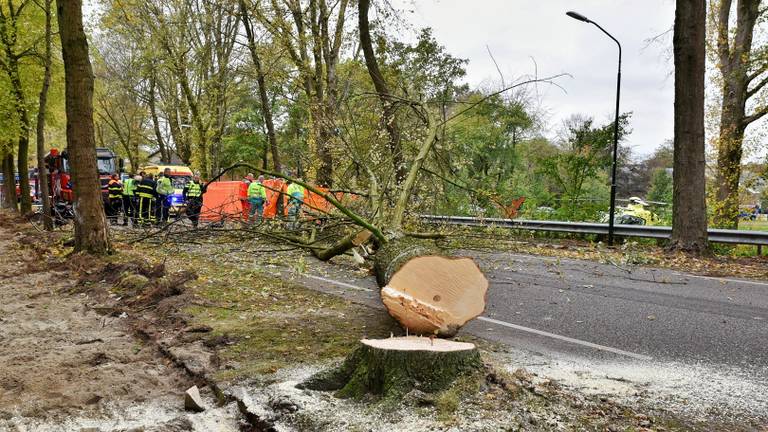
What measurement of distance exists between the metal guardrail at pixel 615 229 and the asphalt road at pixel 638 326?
0.93 metres

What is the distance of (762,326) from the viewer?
5.33 metres

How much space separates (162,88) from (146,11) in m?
12.6

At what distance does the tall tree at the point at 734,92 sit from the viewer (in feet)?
52.0

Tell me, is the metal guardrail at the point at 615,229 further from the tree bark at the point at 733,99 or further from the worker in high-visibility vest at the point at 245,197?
the tree bark at the point at 733,99

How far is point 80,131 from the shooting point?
8.88m

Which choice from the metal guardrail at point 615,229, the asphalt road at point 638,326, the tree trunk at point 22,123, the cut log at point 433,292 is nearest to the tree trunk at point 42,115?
the tree trunk at point 22,123

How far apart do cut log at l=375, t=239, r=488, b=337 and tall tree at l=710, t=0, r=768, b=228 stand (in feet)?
49.0

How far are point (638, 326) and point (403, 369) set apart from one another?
10.6 ft

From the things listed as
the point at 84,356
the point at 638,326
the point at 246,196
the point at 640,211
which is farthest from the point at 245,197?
the point at 640,211

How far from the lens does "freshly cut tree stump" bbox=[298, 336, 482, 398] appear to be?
3244 millimetres

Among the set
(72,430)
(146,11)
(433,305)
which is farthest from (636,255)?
(146,11)

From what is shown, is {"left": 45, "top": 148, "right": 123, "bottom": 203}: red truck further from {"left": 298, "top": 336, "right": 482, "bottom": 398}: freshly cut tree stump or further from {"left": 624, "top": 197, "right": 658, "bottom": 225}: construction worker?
{"left": 624, "top": 197, "right": 658, "bottom": 225}: construction worker

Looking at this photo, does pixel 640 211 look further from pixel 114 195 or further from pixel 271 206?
pixel 114 195

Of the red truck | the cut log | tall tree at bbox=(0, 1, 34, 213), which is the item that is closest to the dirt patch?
the cut log
